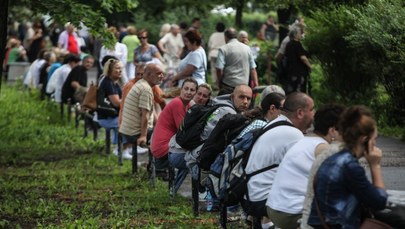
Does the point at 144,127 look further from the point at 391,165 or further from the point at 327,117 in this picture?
the point at 327,117

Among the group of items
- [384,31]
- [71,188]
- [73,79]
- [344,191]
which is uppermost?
[384,31]

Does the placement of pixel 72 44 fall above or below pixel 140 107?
above

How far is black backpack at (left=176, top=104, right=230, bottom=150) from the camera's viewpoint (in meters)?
11.8

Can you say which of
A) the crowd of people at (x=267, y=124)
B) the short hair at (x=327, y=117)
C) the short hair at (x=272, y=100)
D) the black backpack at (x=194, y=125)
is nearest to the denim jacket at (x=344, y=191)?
the crowd of people at (x=267, y=124)

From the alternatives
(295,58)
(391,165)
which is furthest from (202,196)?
(295,58)

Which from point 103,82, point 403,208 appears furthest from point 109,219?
point 103,82

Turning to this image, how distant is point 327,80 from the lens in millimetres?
20844

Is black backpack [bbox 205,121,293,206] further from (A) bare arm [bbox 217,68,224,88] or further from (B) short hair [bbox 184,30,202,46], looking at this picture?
(A) bare arm [bbox 217,68,224,88]

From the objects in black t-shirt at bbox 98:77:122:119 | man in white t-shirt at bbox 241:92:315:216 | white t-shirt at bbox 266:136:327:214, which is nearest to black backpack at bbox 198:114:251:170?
man in white t-shirt at bbox 241:92:315:216

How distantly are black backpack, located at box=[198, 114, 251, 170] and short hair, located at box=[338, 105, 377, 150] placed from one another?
318 cm

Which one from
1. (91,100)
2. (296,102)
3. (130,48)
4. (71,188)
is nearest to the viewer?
(296,102)

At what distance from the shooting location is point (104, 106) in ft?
56.2

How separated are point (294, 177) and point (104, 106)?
918 centimetres

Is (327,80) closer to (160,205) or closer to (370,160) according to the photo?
(160,205)
